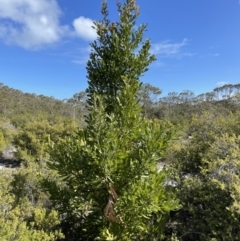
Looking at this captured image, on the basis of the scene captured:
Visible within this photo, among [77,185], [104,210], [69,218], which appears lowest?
[69,218]

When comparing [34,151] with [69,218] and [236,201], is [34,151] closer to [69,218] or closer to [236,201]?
[69,218]

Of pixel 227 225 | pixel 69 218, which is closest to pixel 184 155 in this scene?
pixel 227 225

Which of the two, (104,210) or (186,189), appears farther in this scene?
(186,189)

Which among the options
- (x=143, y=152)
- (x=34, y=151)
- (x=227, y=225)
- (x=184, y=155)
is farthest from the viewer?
(x=34, y=151)

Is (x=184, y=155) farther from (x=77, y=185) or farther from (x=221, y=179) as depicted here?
(x=77, y=185)

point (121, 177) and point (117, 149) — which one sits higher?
point (117, 149)

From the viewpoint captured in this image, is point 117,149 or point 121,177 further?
point 121,177

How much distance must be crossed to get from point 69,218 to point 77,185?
2053 millimetres

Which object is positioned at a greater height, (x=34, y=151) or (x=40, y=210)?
(x=34, y=151)

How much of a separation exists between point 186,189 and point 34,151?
16104 millimetres

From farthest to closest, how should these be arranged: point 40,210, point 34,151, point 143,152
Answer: point 34,151, point 40,210, point 143,152

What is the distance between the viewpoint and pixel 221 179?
6.82 meters

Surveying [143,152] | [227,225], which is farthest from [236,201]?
[143,152]

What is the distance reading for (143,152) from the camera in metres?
4.57
